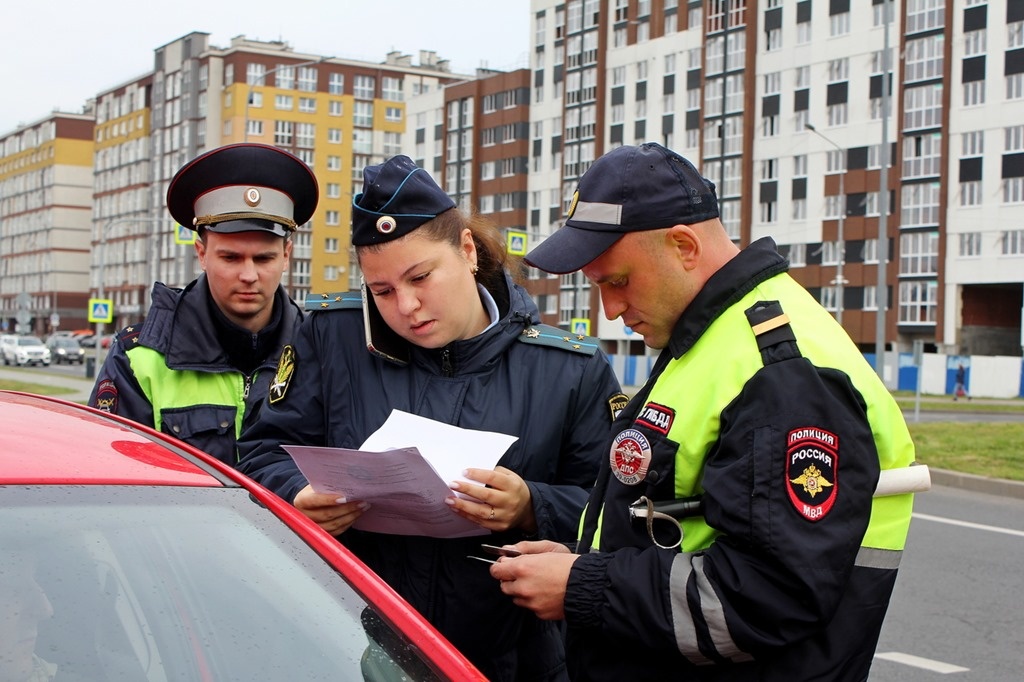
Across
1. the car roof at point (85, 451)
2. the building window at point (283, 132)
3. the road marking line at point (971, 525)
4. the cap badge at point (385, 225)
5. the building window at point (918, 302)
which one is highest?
the building window at point (283, 132)

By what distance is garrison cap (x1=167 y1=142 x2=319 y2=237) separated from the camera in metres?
3.42

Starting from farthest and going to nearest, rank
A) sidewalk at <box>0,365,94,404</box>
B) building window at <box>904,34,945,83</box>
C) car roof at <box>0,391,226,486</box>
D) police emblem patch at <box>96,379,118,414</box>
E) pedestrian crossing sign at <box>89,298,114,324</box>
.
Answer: building window at <box>904,34,945,83</box> → pedestrian crossing sign at <box>89,298,114,324</box> → sidewalk at <box>0,365,94,404</box> → police emblem patch at <box>96,379,118,414</box> → car roof at <box>0,391,226,486</box>

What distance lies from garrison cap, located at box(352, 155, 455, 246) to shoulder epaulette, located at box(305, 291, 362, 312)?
0.22 metres

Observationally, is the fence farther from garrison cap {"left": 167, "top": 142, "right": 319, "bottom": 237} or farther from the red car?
the red car

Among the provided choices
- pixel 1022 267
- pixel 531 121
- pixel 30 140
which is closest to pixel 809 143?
pixel 1022 267

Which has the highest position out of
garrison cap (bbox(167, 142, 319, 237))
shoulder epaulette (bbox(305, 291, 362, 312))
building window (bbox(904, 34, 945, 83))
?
building window (bbox(904, 34, 945, 83))

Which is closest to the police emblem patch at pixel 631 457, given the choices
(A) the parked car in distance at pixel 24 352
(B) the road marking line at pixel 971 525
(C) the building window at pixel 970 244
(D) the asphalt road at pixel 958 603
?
(D) the asphalt road at pixel 958 603

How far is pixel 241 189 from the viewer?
3.45m

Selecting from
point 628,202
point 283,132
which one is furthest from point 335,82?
point 628,202

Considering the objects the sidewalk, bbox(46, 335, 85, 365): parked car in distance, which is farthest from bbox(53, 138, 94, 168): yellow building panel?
the sidewalk

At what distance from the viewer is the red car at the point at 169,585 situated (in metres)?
1.70

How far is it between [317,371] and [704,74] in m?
61.2

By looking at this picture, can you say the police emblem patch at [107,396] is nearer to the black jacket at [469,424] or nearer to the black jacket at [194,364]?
the black jacket at [194,364]

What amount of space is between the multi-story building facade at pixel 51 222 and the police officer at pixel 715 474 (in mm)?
113869
